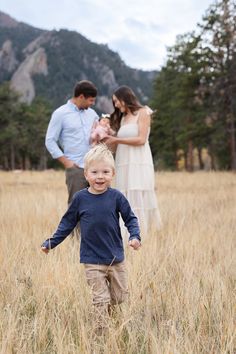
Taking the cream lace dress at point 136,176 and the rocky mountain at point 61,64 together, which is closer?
the cream lace dress at point 136,176

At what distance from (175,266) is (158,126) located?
123 feet

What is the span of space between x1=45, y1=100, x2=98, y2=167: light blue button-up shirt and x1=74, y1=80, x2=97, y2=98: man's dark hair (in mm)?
210

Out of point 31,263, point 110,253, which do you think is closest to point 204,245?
point 31,263

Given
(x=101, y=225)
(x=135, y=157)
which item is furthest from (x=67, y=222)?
(x=135, y=157)

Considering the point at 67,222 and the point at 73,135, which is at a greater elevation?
the point at 73,135

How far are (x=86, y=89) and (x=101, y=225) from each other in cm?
287

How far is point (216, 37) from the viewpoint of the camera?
23.8 metres

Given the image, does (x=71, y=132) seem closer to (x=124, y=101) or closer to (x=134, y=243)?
(x=124, y=101)

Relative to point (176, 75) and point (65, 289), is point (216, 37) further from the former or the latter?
point (65, 289)

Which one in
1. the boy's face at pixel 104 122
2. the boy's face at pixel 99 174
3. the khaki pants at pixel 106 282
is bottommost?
the khaki pants at pixel 106 282

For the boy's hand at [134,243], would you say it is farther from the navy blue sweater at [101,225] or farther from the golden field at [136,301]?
the golden field at [136,301]

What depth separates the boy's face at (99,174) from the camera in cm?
266

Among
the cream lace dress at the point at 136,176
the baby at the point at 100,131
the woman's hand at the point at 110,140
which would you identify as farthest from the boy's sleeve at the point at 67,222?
the cream lace dress at the point at 136,176

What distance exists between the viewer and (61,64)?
514ft
